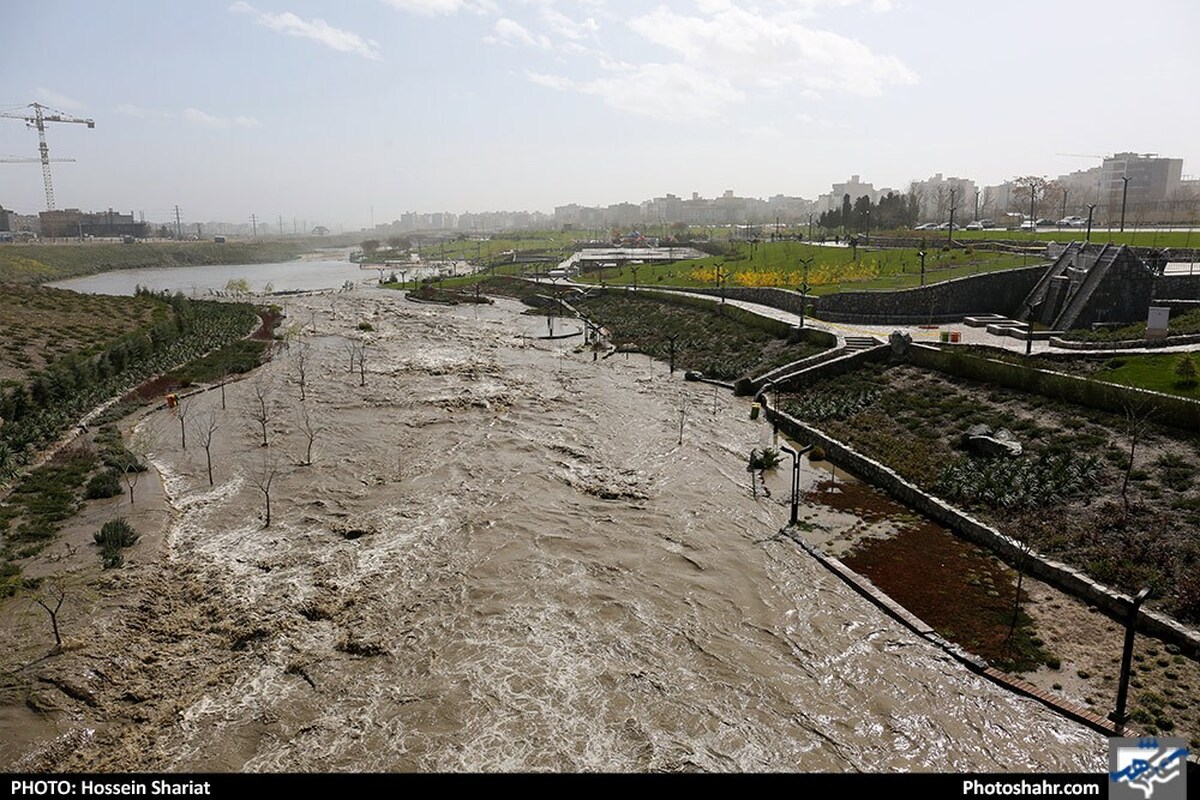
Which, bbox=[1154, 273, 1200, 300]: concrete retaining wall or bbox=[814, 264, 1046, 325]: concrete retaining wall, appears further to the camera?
bbox=[814, 264, 1046, 325]: concrete retaining wall

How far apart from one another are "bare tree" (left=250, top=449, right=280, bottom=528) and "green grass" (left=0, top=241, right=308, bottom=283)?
72503mm

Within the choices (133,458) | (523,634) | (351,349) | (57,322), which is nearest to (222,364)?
(351,349)

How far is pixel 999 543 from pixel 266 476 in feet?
66.3

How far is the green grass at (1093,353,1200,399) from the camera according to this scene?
20.4m

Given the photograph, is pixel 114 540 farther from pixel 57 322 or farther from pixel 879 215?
pixel 879 215

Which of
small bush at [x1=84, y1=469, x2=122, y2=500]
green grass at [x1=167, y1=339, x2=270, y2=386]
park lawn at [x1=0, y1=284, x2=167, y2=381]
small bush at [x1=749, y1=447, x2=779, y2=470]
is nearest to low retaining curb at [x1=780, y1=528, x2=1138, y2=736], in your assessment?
small bush at [x1=749, y1=447, x2=779, y2=470]

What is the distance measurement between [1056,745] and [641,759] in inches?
243

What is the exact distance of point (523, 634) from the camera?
13828mm

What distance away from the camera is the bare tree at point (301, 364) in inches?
1321

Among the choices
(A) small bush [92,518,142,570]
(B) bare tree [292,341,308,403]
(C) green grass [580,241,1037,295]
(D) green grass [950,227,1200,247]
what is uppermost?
(D) green grass [950,227,1200,247]

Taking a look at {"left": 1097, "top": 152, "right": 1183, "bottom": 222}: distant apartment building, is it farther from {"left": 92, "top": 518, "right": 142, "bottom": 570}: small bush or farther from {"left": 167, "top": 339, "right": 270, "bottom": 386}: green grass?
{"left": 92, "top": 518, "right": 142, "bottom": 570}: small bush

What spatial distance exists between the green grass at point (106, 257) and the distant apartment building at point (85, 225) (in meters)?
29.6

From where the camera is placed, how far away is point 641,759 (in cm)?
1077
